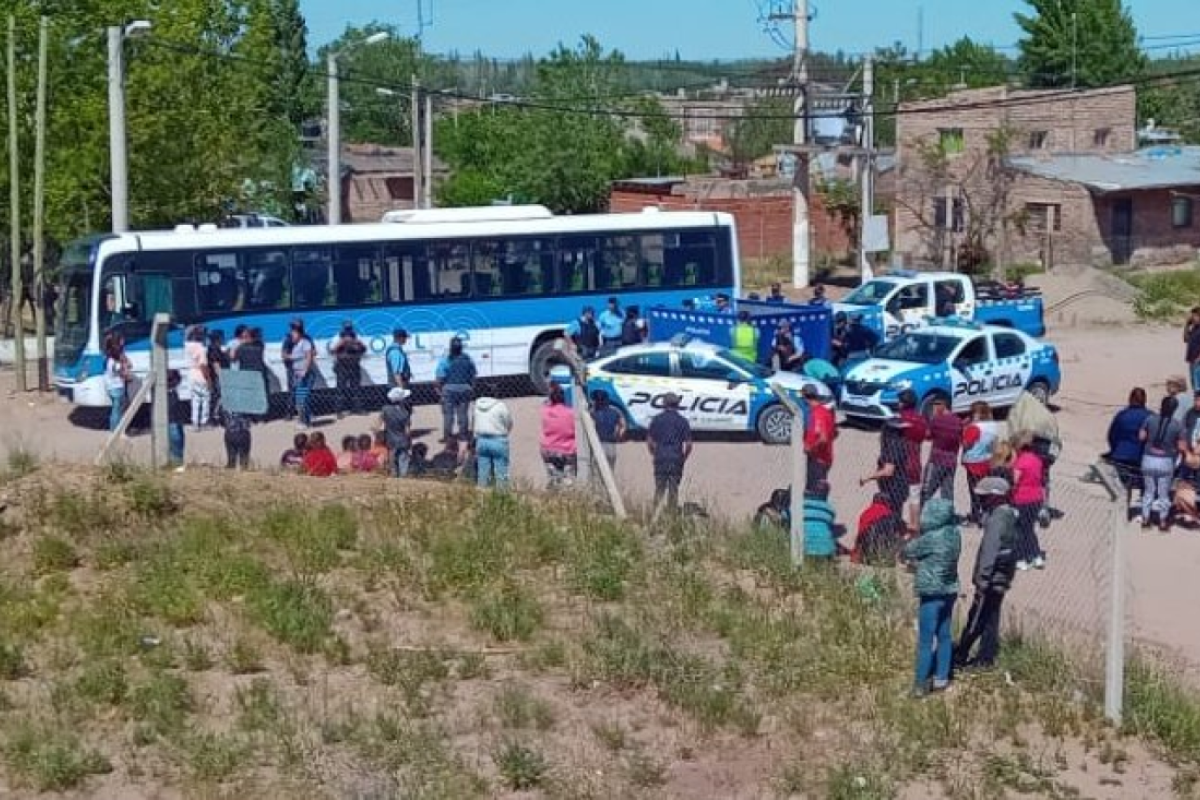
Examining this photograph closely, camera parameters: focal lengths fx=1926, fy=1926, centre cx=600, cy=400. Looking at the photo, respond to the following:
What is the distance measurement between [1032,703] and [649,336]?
17.5m

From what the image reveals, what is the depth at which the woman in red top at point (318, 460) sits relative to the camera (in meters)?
17.1

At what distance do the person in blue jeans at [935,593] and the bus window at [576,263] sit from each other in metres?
18.1

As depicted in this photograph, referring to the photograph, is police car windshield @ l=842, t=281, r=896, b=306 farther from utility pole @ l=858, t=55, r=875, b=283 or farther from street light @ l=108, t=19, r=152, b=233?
street light @ l=108, t=19, r=152, b=233

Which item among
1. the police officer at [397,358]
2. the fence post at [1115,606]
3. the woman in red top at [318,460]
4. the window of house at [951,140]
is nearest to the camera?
the fence post at [1115,606]

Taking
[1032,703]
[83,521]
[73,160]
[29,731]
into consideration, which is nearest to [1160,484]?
[1032,703]

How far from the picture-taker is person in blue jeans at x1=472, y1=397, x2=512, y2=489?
60.1ft

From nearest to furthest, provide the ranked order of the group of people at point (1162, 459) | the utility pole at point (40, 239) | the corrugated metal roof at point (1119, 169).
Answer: the group of people at point (1162, 459) → the utility pole at point (40, 239) → the corrugated metal roof at point (1119, 169)

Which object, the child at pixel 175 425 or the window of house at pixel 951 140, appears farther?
the window of house at pixel 951 140

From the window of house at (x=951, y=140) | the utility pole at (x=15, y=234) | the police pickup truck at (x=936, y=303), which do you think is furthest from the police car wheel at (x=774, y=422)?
the window of house at (x=951, y=140)

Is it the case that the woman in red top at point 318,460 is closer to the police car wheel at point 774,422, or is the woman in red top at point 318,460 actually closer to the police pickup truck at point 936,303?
the police car wheel at point 774,422

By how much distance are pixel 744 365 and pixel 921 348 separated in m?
2.92

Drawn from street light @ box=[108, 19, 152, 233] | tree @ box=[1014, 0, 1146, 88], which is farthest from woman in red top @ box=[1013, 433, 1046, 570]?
tree @ box=[1014, 0, 1146, 88]

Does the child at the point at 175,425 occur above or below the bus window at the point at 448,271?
below

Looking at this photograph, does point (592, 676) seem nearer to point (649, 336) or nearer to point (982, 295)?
point (649, 336)
